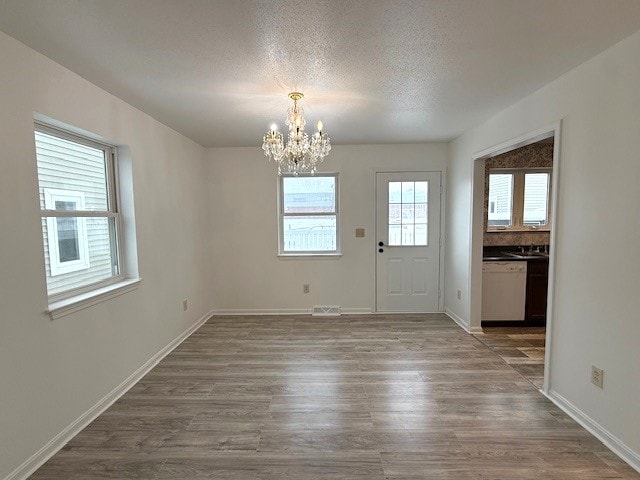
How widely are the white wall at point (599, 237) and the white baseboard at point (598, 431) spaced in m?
Answer: 0.01

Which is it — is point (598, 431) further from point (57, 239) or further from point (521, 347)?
point (57, 239)

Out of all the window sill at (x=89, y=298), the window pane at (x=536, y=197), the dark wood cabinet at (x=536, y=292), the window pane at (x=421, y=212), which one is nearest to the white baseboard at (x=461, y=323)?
the dark wood cabinet at (x=536, y=292)

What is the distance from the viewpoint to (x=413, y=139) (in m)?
4.12

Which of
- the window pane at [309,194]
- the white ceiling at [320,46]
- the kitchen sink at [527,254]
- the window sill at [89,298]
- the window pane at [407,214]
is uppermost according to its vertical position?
the white ceiling at [320,46]

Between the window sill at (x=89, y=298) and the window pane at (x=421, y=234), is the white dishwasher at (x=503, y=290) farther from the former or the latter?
the window sill at (x=89, y=298)

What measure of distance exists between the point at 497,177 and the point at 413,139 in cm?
141

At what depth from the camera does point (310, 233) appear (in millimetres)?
4570

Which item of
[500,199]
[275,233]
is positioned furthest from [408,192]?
[275,233]

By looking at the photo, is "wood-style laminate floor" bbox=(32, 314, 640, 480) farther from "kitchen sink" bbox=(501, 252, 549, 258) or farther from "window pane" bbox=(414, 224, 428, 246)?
"window pane" bbox=(414, 224, 428, 246)

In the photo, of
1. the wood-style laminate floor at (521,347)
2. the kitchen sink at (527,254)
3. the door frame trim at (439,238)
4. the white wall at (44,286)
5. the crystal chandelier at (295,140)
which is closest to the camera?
the white wall at (44,286)

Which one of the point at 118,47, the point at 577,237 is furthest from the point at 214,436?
the point at 577,237

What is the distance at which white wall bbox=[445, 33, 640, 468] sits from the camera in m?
1.76

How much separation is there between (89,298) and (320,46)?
226 centimetres

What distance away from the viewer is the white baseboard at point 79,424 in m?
1.73
